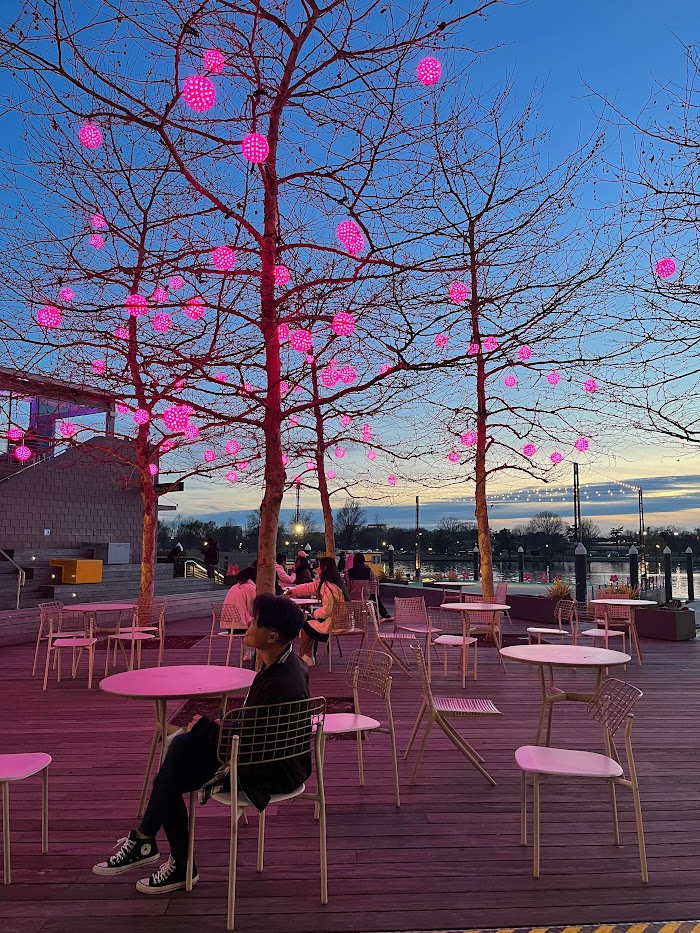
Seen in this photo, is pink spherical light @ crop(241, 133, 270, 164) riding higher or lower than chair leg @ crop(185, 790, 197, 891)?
higher

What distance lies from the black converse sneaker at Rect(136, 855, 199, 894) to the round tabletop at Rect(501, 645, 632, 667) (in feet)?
7.36

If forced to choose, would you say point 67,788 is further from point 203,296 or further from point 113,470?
point 113,470

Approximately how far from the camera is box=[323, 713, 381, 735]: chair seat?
3676mm

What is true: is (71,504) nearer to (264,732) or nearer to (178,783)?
(178,783)

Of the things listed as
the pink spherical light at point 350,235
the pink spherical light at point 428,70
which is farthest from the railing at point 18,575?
the pink spherical light at point 428,70

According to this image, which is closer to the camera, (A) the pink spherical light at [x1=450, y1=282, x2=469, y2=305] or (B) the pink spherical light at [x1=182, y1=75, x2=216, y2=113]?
(B) the pink spherical light at [x1=182, y1=75, x2=216, y2=113]

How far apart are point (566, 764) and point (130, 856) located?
199 cm

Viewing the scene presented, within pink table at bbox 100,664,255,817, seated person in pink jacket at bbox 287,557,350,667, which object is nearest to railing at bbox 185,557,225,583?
seated person in pink jacket at bbox 287,557,350,667

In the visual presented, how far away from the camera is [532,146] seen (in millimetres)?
9828

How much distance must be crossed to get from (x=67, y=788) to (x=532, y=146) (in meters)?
9.58

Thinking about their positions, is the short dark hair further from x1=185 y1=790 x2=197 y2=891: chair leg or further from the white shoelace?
the white shoelace

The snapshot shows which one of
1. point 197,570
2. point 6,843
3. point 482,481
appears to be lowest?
point 6,843

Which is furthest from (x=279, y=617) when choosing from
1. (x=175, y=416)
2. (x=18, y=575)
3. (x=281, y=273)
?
(x=18, y=575)

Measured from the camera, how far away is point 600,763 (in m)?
3.24
